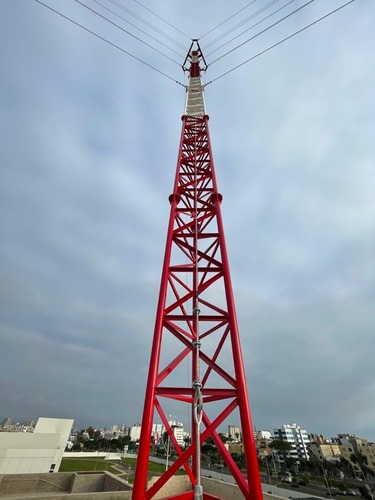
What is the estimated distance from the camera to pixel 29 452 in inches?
902

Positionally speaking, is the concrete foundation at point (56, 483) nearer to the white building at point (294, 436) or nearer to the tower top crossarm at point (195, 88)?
the tower top crossarm at point (195, 88)

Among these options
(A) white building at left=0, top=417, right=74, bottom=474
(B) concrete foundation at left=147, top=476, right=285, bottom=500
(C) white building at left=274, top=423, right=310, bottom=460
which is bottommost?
(B) concrete foundation at left=147, top=476, right=285, bottom=500

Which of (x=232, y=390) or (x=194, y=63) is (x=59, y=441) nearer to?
(x=232, y=390)

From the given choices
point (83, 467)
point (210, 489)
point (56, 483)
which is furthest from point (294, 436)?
point (210, 489)

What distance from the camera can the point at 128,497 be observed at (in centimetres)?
901

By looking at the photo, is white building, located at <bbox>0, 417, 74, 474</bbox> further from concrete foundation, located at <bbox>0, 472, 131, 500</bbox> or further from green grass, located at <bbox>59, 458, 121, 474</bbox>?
green grass, located at <bbox>59, 458, 121, 474</bbox>

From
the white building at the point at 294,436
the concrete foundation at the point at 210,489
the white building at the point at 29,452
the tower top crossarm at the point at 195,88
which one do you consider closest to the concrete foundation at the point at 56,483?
the concrete foundation at the point at 210,489

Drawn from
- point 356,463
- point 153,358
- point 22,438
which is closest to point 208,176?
point 153,358

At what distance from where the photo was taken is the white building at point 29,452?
71.5ft

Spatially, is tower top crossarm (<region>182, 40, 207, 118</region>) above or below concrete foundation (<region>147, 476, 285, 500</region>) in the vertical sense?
above

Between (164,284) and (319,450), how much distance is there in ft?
311

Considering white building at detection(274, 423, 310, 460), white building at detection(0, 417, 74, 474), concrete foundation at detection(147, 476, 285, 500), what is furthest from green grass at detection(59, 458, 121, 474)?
white building at detection(274, 423, 310, 460)

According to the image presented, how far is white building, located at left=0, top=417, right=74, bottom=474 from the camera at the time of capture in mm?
21797

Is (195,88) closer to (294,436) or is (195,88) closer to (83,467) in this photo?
(83,467)
